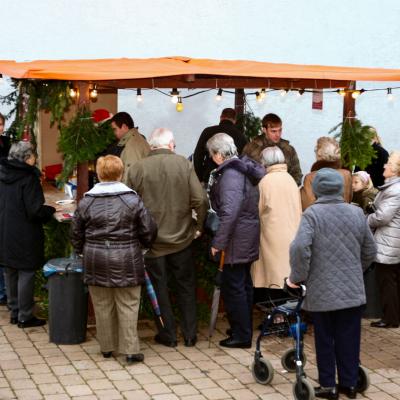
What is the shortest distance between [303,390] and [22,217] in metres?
3.03

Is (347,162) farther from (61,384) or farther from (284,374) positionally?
(61,384)

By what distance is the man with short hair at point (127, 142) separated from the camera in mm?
8516

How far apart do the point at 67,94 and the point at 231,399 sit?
10.1 feet

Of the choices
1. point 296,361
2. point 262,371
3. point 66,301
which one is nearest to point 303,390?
point 296,361

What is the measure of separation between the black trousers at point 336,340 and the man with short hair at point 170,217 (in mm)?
1666

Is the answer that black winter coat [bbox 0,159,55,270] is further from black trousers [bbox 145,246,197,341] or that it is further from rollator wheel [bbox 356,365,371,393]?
rollator wheel [bbox 356,365,371,393]

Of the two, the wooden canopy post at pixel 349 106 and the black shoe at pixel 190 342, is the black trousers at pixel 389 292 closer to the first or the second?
the wooden canopy post at pixel 349 106

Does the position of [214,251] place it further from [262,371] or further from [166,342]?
[262,371]

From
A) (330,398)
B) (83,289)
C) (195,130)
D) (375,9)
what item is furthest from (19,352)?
(375,9)

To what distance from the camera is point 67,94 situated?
7.71 m

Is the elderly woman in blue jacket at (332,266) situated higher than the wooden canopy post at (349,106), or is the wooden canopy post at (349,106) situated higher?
the wooden canopy post at (349,106)

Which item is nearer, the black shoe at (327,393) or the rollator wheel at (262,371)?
the black shoe at (327,393)

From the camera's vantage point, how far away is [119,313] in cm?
693

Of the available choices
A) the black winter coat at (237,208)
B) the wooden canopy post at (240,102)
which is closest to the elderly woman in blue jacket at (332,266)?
the black winter coat at (237,208)
